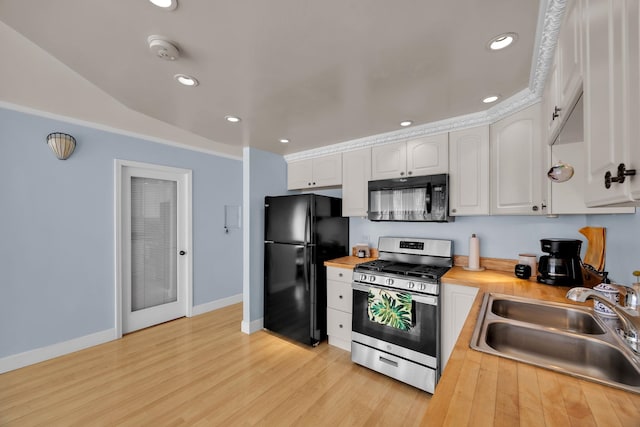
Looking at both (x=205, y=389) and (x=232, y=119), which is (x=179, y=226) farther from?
(x=205, y=389)

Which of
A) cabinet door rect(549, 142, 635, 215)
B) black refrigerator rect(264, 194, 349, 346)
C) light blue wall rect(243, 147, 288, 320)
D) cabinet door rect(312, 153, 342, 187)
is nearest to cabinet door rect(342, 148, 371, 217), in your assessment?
cabinet door rect(312, 153, 342, 187)

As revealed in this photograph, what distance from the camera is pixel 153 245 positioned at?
357 cm

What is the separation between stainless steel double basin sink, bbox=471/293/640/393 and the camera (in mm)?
954

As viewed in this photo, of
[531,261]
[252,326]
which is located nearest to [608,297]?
[531,261]

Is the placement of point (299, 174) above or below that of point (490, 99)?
below

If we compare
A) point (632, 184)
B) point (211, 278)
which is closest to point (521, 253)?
point (632, 184)

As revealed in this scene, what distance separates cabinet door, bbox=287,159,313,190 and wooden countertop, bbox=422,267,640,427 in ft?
9.06

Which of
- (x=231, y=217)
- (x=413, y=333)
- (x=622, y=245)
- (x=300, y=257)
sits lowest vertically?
(x=413, y=333)

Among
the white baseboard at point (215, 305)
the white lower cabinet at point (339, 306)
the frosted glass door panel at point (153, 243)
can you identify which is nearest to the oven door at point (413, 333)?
the white lower cabinet at point (339, 306)

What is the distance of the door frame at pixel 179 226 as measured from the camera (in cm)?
314

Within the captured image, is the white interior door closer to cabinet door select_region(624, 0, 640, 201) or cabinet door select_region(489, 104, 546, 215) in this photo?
cabinet door select_region(489, 104, 546, 215)

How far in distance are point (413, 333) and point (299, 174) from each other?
232 centimetres

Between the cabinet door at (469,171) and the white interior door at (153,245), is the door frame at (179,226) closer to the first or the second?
the white interior door at (153,245)

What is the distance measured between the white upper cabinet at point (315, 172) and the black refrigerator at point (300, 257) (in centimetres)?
29
